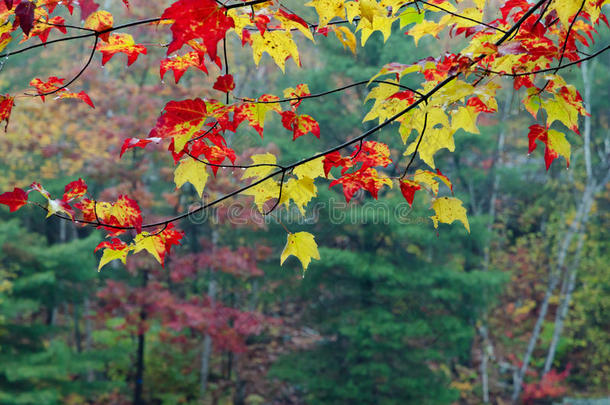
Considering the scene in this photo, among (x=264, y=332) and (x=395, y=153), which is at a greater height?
(x=395, y=153)

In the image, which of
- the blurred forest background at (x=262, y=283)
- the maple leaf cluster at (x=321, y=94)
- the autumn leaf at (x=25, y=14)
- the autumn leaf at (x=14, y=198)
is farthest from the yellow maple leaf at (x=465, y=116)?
the blurred forest background at (x=262, y=283)

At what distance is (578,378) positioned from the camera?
26.4 ft

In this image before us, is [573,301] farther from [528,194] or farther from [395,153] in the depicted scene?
[395,153]

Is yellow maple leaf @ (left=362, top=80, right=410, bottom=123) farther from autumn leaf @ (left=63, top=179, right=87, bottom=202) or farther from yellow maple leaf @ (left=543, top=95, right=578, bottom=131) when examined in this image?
autumn leaf @ (left=63, top=179, right=87, bottom=202)

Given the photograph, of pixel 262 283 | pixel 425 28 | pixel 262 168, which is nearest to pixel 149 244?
pixel 262 168

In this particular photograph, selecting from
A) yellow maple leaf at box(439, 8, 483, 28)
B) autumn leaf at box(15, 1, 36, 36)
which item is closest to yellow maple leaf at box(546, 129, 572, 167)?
yellow maple leaf at box(439, 8, 483, 28)

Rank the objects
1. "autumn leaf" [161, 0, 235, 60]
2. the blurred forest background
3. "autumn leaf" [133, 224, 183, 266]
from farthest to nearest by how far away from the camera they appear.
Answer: the blurred forest background
"autumn leaf" [133, 224, 183, 266]
"autumn leaf" [161, 0, 235, 60]

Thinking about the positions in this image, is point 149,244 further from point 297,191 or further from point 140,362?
point 140,362

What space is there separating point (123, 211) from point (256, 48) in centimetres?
45

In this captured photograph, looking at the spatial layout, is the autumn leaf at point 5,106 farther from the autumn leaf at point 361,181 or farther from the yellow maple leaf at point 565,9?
the yellow maple leaf at point 565,9

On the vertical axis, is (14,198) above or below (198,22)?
below

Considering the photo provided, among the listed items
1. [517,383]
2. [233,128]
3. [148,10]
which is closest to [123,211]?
[233,128]

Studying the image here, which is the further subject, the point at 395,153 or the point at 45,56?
the point at 45,56

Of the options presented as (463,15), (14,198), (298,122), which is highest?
(463,15)
